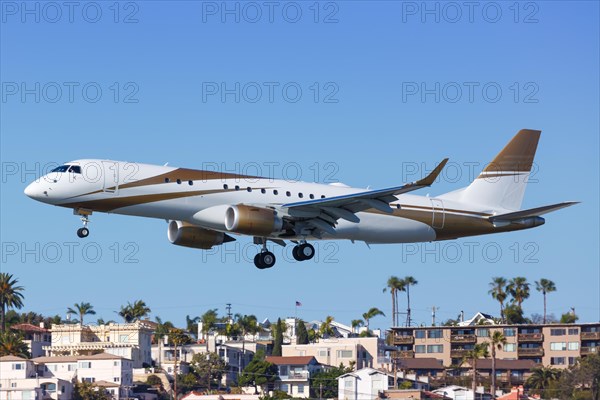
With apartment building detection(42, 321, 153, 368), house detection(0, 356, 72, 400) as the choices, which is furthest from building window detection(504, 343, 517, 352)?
house detection(0, 356, 72, 400)

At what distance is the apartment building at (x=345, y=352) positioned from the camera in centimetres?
14725

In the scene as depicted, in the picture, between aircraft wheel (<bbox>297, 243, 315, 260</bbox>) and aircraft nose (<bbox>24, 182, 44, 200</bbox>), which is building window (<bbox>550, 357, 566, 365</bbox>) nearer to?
aircraft wheel (<bbox>297, 243, 315, 260</bbox>)

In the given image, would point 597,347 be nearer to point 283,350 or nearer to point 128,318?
point 283,350

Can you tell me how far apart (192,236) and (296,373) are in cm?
7701

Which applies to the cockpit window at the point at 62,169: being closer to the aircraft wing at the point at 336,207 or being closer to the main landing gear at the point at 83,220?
the main landing gear at the point at 83,220

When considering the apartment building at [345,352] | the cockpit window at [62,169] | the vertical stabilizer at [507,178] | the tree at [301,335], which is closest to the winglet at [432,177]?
the vertical stabilizer at [507,178]

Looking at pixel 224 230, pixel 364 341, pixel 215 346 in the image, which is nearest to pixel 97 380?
pixel 215 346

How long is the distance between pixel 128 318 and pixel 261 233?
436 feet

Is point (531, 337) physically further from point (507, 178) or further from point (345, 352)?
point (507, 178)

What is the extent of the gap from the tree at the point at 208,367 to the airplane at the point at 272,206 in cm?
8435

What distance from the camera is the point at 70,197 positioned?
170ft

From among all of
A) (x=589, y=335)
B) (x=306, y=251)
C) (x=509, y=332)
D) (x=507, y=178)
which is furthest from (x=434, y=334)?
(x=306, y=251)

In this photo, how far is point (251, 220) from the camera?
5425cm

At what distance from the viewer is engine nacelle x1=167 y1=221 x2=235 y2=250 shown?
58.4 m
